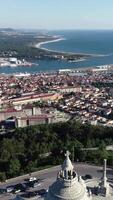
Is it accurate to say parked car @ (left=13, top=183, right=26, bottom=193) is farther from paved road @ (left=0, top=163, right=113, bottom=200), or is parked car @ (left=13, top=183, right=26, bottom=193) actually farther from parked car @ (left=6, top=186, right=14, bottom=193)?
paved road @ (left=0, top=163, right=113, bottom=200)

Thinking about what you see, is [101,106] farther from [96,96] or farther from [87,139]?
[87,139]

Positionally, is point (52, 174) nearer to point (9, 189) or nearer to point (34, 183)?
point (34, 183)

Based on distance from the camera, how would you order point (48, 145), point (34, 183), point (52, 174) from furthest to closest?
point (48, 145)
point (52, 174)
point (34, 183)

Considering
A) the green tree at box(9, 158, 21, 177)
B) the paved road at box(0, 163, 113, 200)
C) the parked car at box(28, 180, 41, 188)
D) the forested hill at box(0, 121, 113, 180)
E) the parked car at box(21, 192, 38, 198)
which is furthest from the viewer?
the forested hill at box(0, 121, 113, 180)

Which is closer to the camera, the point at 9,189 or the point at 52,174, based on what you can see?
the point at 9,189

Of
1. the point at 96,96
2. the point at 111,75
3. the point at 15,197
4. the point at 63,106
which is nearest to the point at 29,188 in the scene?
the point at 15,197

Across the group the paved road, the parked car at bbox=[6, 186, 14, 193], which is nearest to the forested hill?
the paved road

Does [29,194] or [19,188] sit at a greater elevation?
[29,194]

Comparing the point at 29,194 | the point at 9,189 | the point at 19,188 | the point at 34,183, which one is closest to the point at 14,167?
the point at 34,183
